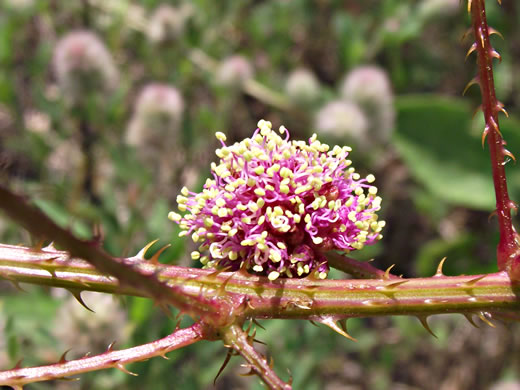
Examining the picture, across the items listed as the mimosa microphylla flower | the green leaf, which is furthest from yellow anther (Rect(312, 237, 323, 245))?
the green leaf

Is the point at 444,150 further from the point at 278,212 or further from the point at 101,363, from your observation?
the point at 101,363

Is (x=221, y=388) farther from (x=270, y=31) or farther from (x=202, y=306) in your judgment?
(x=202, y=306)

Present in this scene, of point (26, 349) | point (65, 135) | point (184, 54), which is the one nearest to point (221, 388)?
point (26, 349)

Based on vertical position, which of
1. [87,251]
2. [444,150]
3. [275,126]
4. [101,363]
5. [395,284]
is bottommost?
[275,126]

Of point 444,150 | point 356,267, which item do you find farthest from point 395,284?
point 444,150

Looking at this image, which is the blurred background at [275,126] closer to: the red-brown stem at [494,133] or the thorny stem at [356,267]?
the thorny stem at [356,267]

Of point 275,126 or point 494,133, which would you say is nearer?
point 494,133
